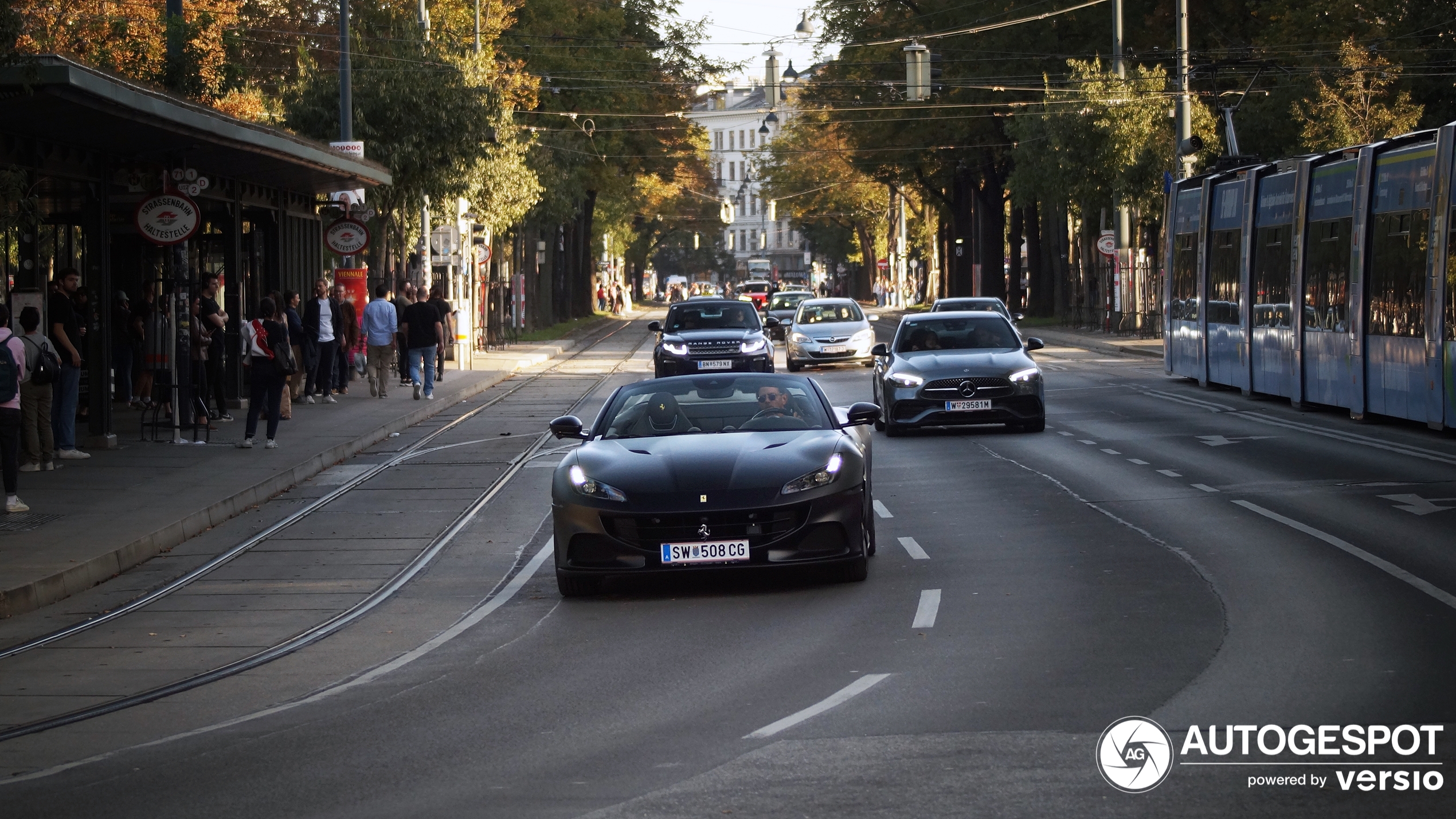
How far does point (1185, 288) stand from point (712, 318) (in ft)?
27.6

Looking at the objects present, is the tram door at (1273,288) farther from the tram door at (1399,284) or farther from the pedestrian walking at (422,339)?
the pedestrian walking at (422,339)

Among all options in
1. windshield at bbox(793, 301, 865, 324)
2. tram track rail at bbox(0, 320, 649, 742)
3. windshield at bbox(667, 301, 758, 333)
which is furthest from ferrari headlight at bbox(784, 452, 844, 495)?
windshield at bbox(793, 301, 865, 324)

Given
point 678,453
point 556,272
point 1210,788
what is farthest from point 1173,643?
point 556,272

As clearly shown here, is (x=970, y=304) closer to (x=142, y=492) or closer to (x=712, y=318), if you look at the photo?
(x=712, y=318)

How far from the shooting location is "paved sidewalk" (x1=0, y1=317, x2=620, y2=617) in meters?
12.8

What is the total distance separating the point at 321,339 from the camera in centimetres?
2941

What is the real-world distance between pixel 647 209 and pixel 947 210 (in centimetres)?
2577

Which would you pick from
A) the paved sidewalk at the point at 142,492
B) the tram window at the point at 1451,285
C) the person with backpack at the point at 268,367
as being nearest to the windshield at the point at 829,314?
the paved sidewalk at the point at 142,492

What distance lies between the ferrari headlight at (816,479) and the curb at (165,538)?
505 centimetres

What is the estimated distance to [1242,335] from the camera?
1102 inches

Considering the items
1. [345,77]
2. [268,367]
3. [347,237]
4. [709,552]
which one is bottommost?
[709,552]

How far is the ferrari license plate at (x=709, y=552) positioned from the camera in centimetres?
1084

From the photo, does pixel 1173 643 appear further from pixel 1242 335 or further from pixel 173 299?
pixel 1242 335

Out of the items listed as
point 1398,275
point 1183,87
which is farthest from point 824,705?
point 1183,87
